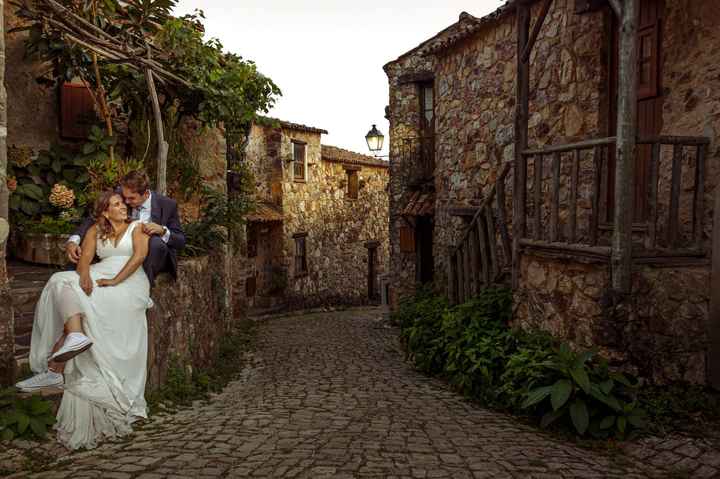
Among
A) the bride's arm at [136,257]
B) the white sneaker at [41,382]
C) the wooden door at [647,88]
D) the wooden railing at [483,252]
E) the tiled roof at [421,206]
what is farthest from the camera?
the tiled roof at [421,206]

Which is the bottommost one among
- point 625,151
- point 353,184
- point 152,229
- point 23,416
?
point 23,416

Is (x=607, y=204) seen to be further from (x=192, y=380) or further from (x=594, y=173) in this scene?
(x=192, y=380)

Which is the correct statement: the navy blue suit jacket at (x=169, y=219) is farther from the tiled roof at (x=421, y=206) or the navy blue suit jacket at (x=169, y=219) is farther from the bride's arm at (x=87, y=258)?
the tiled roof at (x=421, y=206)

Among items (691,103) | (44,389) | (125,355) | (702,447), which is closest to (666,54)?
(691,103)

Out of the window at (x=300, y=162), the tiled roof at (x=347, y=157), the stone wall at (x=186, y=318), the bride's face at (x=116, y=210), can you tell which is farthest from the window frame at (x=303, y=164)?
the bride's face at (x=116, y=210)

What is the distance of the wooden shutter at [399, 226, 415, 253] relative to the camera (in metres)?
12.9

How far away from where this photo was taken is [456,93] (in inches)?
365

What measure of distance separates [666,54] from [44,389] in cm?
573

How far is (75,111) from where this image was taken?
800 cm

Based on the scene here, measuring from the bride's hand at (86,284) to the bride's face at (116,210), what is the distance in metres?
0.55

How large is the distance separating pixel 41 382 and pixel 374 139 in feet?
36.4

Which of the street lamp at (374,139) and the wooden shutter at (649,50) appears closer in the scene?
the wooden shutter at (649,50)

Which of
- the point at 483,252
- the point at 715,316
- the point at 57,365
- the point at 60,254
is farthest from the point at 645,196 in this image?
the point at 60,254

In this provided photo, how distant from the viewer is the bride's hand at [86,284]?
13.6 feet
